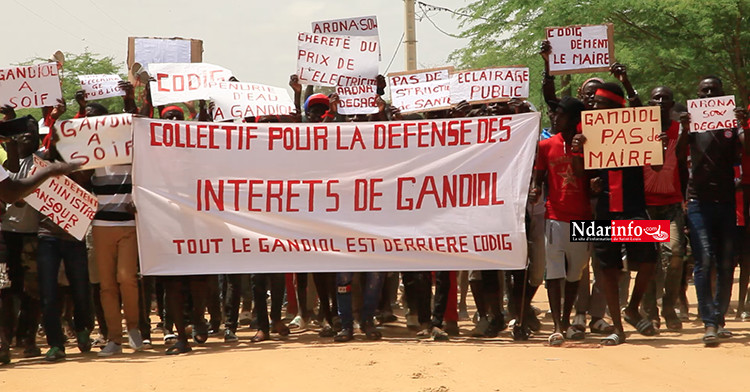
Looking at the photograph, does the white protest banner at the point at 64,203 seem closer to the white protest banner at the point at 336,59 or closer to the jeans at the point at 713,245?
the white protest banner at the point at 336,59

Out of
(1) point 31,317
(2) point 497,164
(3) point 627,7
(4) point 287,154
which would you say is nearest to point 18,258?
(1) point 31,317

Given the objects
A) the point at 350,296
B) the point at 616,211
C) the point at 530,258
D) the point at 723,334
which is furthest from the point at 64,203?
the point at 723,334

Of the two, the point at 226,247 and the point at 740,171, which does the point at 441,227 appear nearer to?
the point at 226,247

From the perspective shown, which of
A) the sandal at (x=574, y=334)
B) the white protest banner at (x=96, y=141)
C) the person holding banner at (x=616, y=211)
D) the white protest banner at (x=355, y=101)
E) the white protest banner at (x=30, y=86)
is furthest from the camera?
the white protest banner at (x=355, y=101)

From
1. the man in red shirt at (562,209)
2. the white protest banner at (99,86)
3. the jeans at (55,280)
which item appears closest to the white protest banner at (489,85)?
the man in red shirt at (562,209)

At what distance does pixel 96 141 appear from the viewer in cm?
912

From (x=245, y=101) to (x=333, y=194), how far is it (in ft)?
4.97

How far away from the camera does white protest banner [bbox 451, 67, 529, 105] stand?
34.1ft

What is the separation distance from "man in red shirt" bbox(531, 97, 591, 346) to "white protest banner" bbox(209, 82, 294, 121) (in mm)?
2775

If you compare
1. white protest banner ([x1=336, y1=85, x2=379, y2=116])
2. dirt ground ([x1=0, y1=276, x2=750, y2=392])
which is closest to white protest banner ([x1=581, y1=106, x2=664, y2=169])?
dirt ground ([x1=0, y1=276, x2=750, y2=392])

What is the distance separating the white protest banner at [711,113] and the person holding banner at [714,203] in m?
0.08

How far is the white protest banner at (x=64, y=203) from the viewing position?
888 cm

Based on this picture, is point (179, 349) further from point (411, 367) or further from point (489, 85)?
point (489, 85)

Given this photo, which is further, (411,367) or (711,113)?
(711,113)
